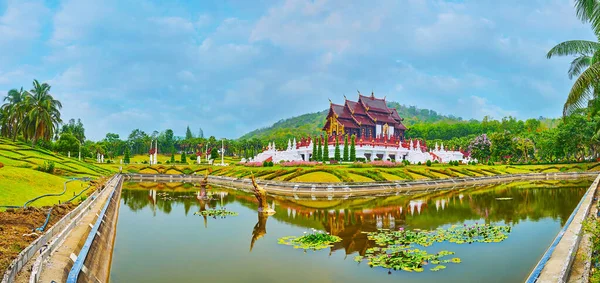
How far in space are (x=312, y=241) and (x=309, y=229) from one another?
2787mm

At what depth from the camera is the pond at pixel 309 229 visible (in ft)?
35.4

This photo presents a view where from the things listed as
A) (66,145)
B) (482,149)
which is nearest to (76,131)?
(66,145)

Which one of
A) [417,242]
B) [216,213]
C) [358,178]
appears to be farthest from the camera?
[358,178]

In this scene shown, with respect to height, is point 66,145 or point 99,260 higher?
point 66,145

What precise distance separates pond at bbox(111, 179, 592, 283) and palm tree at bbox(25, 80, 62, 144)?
28.9 m

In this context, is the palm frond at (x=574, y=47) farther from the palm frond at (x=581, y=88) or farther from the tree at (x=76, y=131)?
the tree at (x=76, y=131)

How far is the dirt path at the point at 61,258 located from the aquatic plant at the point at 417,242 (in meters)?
7.57

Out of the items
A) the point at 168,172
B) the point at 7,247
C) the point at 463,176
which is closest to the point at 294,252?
the point at 7,247

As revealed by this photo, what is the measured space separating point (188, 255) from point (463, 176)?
3792 cm

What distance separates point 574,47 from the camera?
17.9 m

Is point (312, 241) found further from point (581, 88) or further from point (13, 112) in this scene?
point (13, 112)

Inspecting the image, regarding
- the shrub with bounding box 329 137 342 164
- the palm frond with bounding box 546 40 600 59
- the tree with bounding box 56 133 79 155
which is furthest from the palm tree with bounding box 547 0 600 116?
the tree with bounding box 56 133 79 155

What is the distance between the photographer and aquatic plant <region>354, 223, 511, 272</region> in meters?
11.4

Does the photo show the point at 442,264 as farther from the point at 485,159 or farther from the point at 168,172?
the point at 485,159
